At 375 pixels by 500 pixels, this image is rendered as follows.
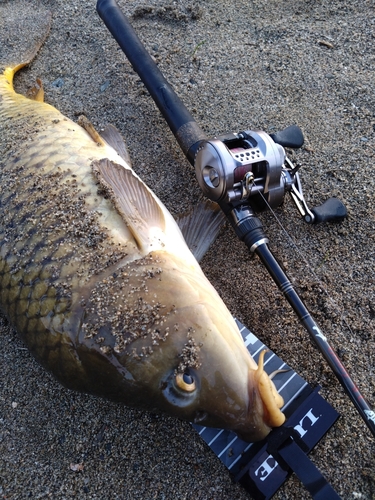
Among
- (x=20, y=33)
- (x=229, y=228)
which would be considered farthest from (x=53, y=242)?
(x=20, y=33)

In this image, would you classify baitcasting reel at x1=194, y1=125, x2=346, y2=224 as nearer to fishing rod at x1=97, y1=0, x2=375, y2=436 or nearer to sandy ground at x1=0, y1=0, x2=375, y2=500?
fishing rod at x1=97, y1=0, x2=375, y2=436

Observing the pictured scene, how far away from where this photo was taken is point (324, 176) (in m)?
2.84

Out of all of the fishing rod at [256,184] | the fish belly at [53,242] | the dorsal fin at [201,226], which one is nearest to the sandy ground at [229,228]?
the dorsal fin at [201,226]

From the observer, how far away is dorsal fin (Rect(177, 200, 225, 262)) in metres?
2.57

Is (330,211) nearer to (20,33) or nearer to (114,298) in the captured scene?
(114,298)

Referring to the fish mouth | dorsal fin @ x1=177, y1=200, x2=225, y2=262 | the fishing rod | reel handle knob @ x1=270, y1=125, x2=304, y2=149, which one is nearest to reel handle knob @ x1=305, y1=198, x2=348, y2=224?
the fishing rod

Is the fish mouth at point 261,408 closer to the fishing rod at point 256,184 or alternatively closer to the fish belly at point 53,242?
the fishing rod at point 256,184

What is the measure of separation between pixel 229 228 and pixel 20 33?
3.15 m

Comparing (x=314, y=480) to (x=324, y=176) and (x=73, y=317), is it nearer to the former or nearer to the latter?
(x=73, y=317)

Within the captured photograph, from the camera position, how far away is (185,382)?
1.67 metres

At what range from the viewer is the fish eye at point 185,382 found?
164 centimetres

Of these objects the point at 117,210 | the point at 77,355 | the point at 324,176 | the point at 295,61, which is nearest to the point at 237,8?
the point at 295,61

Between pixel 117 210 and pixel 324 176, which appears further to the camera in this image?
pixel 324 176

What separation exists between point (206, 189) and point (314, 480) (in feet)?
5.02
